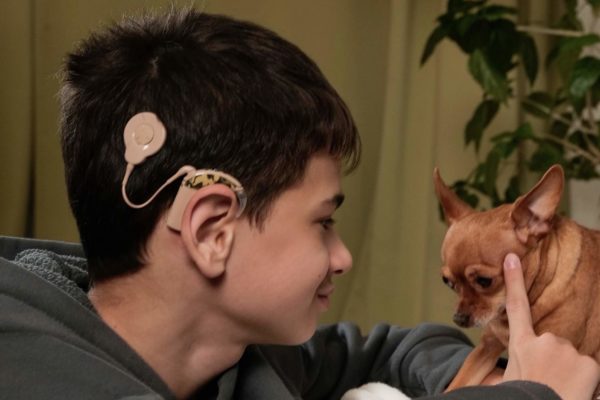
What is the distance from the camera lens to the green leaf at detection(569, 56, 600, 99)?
1.83m

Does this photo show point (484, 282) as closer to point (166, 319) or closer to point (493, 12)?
point (166, 319)

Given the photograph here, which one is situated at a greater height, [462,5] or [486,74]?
[462,5]

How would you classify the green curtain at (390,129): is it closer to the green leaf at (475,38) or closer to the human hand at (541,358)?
the green leaf at (475,38)

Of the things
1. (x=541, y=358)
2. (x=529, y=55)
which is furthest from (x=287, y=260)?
(x=529, y=55)

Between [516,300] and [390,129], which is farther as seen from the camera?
[390,129]

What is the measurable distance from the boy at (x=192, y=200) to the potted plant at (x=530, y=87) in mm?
1073

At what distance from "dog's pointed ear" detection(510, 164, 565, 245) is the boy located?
0.85 feet

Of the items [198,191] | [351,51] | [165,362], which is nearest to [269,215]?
[198,191]

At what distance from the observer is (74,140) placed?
0.94 meters

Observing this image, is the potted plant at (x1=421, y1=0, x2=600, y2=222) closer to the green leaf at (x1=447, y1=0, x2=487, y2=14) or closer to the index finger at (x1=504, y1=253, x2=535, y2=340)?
the green leaf at (x1=447, y1=0, x2=487, y2=14)

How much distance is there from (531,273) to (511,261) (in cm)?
5

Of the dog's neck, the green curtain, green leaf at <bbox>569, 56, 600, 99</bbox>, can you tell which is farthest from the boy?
the green curtain

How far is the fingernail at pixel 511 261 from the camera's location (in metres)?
1.14

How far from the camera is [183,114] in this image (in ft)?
2.90
